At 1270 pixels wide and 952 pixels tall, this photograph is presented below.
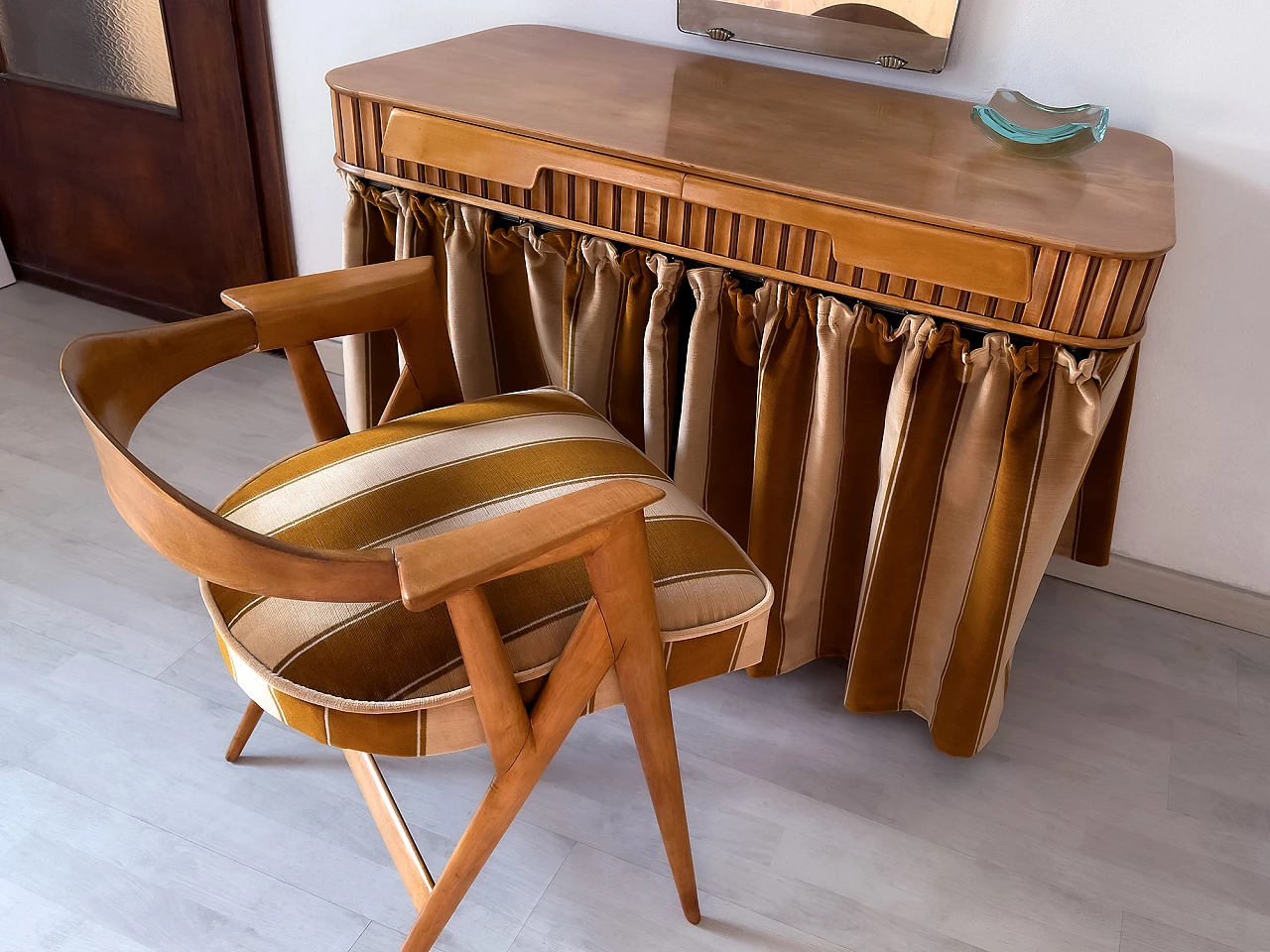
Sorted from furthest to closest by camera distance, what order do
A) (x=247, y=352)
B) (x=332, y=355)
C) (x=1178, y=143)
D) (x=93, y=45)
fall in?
(x=332, y=355) → (x=93, y=45) → (x=1178, y=143) → (x=247, y=352)

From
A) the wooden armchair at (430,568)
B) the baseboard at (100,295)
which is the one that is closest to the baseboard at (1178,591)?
the wooden armchair at (430,568)

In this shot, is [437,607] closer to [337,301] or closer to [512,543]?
Answer: [512,543]

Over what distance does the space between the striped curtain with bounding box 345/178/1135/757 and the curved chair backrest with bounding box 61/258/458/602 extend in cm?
20

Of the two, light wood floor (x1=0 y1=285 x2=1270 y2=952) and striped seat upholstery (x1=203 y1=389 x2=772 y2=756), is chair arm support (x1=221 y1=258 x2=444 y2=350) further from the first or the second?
light wood floor (x1=0 y1=285 x2=1270 y2=952)

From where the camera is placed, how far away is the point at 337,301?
120 centimetres

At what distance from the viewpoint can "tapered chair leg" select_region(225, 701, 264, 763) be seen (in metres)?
1.41

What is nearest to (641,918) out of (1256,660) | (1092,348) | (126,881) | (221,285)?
(126,881)

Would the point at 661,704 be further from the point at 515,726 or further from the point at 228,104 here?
the point at 228,104

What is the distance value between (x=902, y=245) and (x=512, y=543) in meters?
0.61

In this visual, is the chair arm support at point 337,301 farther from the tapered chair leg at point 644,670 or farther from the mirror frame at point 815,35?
the mirror frame at point 815,35

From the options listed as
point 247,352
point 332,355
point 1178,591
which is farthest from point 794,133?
point 332,355

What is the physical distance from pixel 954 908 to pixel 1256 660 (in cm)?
81

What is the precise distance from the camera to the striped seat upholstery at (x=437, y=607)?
3.13ft

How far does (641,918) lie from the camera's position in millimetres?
1299
